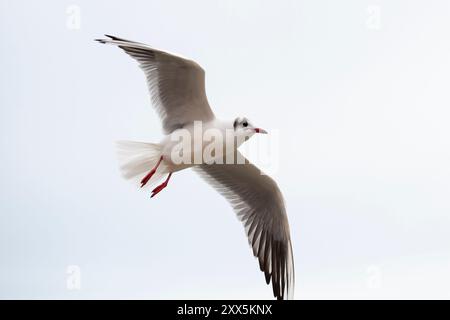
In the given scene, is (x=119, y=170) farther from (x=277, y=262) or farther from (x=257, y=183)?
(x=277, y=262)

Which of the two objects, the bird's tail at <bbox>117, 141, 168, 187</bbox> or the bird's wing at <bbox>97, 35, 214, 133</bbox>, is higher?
the bird's wing at <bbox>97, 35, 214, 133</bbox>

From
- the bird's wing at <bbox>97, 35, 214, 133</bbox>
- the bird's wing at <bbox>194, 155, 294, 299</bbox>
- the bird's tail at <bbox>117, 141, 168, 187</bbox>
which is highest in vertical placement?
the bird's wing at <bbox>97, 35, 214, 133</bbox>

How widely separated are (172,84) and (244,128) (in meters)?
0.73

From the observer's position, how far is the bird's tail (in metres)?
6.46

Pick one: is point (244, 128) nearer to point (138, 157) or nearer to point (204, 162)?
point (204, 162)

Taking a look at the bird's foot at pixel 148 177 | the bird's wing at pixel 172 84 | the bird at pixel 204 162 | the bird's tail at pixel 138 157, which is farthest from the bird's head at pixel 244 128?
the bird's foot at pixel 148 177

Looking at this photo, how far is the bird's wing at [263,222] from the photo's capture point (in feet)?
23.6

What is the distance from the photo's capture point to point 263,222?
7.26m

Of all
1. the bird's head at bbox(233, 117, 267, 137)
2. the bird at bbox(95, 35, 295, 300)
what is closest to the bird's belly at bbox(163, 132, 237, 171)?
the bird at bbox(95, 35, 295, 300)

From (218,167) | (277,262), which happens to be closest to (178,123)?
(218,167)

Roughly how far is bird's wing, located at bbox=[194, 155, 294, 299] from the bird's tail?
850mm

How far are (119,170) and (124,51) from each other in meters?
1.04

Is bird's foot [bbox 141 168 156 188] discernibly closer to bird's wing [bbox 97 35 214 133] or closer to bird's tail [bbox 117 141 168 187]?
bird's tail [bbox 117 141 168 187]

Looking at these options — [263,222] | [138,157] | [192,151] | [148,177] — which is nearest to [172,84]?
[192,151]
